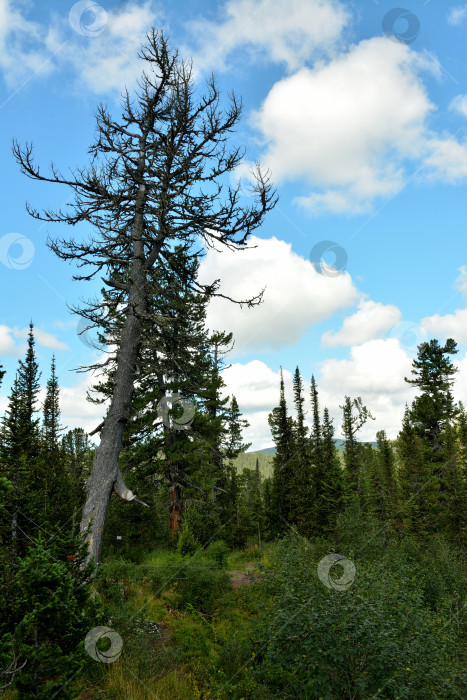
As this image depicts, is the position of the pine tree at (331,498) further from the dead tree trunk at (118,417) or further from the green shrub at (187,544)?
the dead tree trunk at (118,417)

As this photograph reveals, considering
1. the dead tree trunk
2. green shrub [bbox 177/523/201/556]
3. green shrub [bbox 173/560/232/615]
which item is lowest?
green shrub [bbox 173/560/232/615]

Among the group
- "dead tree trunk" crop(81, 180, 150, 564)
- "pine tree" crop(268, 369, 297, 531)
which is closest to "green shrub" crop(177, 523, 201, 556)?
"dead tree trunk" crop(81, 180, 150, 564)

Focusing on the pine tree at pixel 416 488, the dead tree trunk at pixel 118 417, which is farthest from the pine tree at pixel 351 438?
the dead tree trunk at pixel 118 417

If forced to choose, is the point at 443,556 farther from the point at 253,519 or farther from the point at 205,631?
the point at 253,519

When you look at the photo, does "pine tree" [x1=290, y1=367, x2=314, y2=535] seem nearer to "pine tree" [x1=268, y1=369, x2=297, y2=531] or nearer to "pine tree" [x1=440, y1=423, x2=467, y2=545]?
"pine tree" [x1=268, y1=369, x2=297, y2=531]

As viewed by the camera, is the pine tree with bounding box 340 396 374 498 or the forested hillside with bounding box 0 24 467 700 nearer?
the forested hillside with bounding box 0 24 467 700

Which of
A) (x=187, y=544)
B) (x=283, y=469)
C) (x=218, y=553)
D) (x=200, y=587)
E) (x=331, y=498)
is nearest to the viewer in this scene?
(x=200, y=587)

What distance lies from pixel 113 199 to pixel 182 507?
15.1 metres

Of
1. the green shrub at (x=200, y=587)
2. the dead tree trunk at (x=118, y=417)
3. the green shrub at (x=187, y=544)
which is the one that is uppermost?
the dead tree trunk at (x=118, y=417)

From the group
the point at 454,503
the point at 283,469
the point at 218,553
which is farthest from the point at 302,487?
the point at 218,553

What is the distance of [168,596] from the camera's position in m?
11.6

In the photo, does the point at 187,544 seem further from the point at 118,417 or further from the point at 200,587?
the point at 118,417

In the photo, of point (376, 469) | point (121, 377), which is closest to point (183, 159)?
point (121, 377)

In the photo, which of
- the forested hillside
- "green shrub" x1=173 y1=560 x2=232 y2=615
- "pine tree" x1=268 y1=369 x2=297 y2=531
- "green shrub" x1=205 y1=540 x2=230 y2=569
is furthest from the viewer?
"pine tree" x1=268 y1=369 x2=297 y2=531
